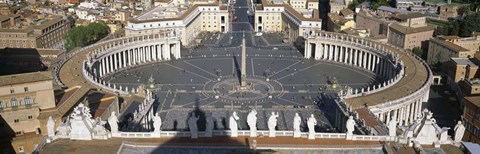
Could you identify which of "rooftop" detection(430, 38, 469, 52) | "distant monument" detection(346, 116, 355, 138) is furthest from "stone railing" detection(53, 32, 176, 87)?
"rooftop" detection(430, 38, 469, 52)

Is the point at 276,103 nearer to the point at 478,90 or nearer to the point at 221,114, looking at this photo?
the point at 221,114

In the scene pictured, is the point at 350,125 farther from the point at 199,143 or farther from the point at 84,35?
the point at 84,35

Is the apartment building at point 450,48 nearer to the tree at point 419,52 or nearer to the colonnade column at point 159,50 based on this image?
the tree at point 419,52

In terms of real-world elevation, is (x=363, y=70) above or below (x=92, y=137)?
below

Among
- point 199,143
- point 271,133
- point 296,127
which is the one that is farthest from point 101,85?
point 296,127

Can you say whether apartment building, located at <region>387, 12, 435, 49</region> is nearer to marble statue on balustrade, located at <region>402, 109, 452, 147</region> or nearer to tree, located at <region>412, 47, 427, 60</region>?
tree, located at <region>412, 47, 427, 60</region>

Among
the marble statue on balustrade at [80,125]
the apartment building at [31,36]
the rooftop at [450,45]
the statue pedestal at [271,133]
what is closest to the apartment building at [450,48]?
the rooftop at [450,45]

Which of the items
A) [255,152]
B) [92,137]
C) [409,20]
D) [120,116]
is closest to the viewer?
[255,152]

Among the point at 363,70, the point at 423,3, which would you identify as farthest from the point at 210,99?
the point at 423,3
